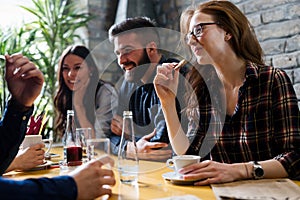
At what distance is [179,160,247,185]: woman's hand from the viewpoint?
1098 mm

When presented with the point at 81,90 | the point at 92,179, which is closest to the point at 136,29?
the point at 81,90

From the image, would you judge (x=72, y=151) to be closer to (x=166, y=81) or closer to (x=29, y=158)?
(x=29, y=158)

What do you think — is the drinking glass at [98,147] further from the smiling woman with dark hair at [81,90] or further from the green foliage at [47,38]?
the green foliage at [47,38]

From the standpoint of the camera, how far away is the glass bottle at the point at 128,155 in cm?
115

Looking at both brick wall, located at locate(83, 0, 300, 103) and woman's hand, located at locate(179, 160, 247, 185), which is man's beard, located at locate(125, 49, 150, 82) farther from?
woman's hand, located at locate(179, 160, 247, 185)

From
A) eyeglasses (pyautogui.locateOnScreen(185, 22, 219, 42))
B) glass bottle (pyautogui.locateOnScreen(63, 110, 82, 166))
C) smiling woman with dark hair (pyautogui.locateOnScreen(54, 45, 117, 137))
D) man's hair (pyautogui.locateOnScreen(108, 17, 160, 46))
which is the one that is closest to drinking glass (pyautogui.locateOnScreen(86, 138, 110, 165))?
glass bottle (pyautogui.locateOnScreen(63, 110, 82, 166))

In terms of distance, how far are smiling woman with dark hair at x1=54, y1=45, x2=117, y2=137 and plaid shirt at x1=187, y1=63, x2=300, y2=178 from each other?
131 cm

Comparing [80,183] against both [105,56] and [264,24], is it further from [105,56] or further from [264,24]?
[105,56]

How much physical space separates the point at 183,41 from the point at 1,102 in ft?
6.10

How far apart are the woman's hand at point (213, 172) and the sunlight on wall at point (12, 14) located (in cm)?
277

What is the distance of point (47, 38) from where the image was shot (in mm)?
3365

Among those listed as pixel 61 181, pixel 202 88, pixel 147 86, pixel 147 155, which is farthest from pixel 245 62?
pixel 61 181

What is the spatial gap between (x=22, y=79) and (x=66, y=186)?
53 centimetres

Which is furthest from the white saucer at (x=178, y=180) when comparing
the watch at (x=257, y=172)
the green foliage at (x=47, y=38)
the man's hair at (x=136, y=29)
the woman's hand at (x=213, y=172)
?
the green foliage at (x=47, y=38)
